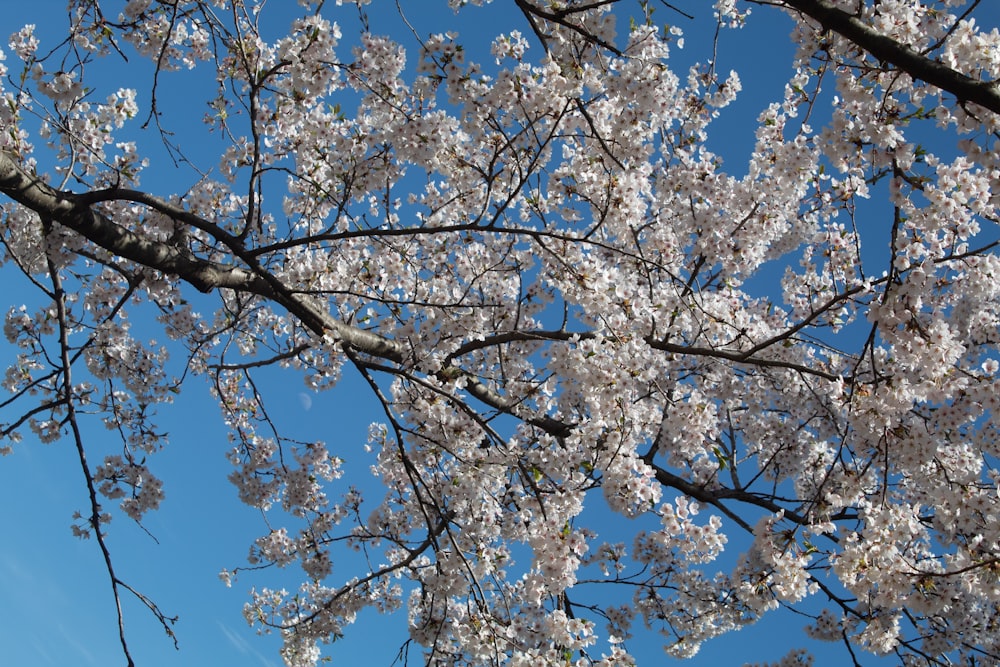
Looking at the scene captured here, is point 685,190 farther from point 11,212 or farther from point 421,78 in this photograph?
point 11,212

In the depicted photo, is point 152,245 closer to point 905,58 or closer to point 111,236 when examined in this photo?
point 111,236

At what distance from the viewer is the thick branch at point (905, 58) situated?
3.03 m

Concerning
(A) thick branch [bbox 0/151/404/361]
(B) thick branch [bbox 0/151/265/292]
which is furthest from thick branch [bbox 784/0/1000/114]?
(B) thick branch [bbox 0/151/265/292]

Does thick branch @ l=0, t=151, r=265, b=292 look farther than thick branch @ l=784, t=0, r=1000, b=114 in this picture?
Yes

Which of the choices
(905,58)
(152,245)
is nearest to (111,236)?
(152,245)

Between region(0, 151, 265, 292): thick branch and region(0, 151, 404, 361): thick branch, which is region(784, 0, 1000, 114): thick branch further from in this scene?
region(0, 151, 265, 292): thick branch

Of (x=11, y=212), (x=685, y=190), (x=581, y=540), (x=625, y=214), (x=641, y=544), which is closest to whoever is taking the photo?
(x=581, y=540)

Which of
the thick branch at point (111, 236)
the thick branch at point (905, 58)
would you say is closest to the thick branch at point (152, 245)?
the thick branch at point (111, 236)

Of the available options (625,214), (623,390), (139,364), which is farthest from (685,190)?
(139,364)

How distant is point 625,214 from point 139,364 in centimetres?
481

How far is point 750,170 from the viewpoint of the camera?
654 cm

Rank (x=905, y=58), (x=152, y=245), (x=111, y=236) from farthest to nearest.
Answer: (x=152, y=245) < (x=111, y=236) < (x=905, y=58)

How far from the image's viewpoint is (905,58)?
10.3 ft

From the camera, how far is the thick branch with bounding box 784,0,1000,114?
3.03 meters
